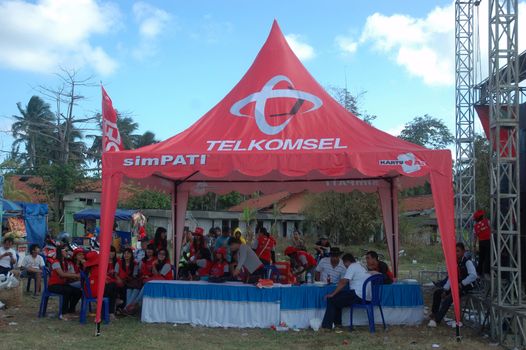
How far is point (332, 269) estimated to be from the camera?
919 cm

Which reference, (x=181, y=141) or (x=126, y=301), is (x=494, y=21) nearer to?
(x=181, y=141)

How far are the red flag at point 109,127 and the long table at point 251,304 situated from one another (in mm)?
2085

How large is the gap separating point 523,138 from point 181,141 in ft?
21.1

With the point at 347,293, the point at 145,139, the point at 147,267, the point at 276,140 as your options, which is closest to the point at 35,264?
the point at 147,267

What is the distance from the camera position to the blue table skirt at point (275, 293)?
787cm

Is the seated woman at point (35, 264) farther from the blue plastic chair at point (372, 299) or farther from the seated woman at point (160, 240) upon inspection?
the blue plastic chair at point (372, 299)

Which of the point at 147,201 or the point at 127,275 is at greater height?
the point at 147,201

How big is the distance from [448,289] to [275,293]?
2607 millimetres

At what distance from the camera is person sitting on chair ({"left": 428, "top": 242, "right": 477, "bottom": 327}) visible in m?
8.16

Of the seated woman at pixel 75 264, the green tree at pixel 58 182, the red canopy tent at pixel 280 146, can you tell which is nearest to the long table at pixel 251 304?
the red canopy tent at pixel 280 146

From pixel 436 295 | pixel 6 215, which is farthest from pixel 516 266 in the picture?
pixel 6 215

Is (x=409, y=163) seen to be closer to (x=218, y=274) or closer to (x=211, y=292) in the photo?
(x=211, y=292)

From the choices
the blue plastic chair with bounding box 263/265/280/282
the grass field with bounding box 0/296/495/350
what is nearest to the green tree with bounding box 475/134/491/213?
the blue plastic chair with bounding box 263/265/280/282

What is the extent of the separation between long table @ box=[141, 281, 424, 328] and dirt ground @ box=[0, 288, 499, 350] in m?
0.19
